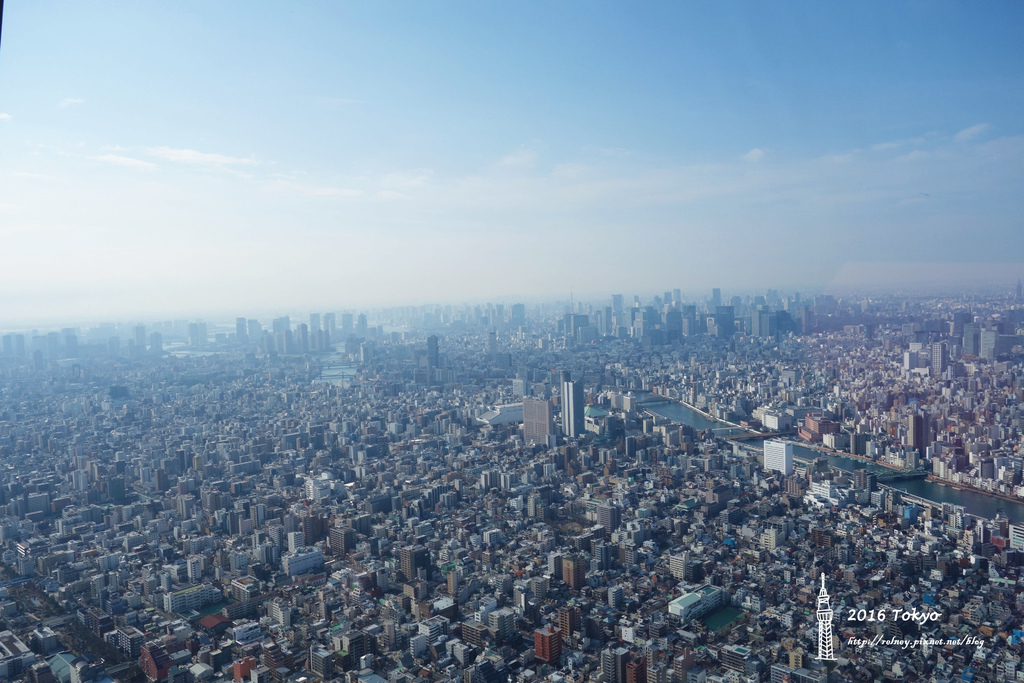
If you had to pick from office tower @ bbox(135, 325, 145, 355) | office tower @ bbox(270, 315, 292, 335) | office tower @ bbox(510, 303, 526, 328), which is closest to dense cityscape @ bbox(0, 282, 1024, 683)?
office tower @ bbox(135, 325, 145, 355)

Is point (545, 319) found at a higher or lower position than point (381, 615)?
higher

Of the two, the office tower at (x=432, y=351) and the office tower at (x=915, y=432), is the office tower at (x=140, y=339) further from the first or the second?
the office tower at (x=915, y=432)

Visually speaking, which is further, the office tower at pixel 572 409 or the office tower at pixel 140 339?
the office tower at pixel 140 339

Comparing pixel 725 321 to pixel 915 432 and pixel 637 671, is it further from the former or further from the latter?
pixel 637 671

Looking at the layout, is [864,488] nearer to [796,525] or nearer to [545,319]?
[796,525]

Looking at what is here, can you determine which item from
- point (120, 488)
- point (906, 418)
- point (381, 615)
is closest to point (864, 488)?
point (906, 418)

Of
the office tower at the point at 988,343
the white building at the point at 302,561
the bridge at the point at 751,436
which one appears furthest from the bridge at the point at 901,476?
the white building at the point at 302,561

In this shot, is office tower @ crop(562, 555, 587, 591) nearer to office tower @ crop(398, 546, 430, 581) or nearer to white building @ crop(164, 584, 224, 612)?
office tower @ crop(398, 546, 430, 581)

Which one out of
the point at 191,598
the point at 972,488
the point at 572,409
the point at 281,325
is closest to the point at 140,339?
the point at 281,325
